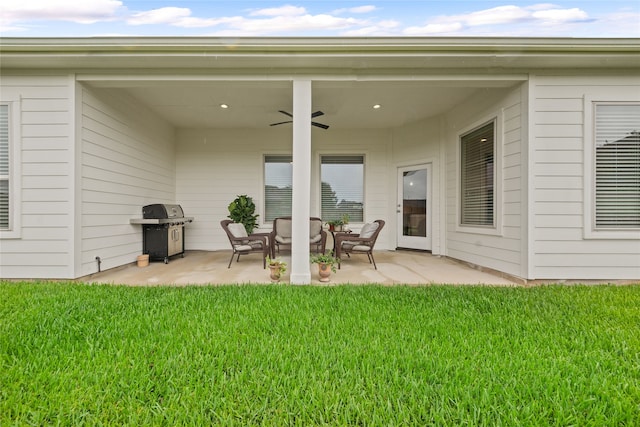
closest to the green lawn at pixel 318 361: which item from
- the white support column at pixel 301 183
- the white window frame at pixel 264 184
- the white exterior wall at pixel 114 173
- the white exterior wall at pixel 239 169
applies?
the white support column at pixel 301 183

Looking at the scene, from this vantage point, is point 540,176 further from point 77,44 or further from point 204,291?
point 77,44

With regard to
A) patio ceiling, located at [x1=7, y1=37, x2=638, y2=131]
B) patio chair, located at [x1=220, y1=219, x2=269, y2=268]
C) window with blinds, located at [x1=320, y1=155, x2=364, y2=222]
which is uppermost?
patio ceiling, located at [x1=7, y1=37, x2=638, y2=131]

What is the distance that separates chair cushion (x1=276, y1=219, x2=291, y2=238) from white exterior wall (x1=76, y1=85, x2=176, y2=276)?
2.54 m

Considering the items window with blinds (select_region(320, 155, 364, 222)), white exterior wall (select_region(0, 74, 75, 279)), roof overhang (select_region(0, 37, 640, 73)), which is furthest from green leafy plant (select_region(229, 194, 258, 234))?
roof overhang (select_region(0, 37, 640, 73))

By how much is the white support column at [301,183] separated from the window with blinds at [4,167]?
12.5 ft

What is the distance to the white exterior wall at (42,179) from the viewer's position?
355 cm

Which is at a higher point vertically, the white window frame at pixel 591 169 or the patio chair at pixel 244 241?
the white window frame at pixel 591 169

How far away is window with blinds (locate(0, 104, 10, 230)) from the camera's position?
3.56 meters

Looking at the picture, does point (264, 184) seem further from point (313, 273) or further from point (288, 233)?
point (313, 273)

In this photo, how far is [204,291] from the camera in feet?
10.2

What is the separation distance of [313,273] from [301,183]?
143 cm

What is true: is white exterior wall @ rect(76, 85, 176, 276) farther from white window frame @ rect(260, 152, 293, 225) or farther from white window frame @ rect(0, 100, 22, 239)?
white window frame @ rect(260, 152, 293, 225)

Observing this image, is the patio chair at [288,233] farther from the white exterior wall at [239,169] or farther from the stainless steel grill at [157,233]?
the stainless steel grill at [157,233]

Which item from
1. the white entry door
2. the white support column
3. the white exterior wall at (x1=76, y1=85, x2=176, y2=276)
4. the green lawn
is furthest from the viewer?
the white entry door
